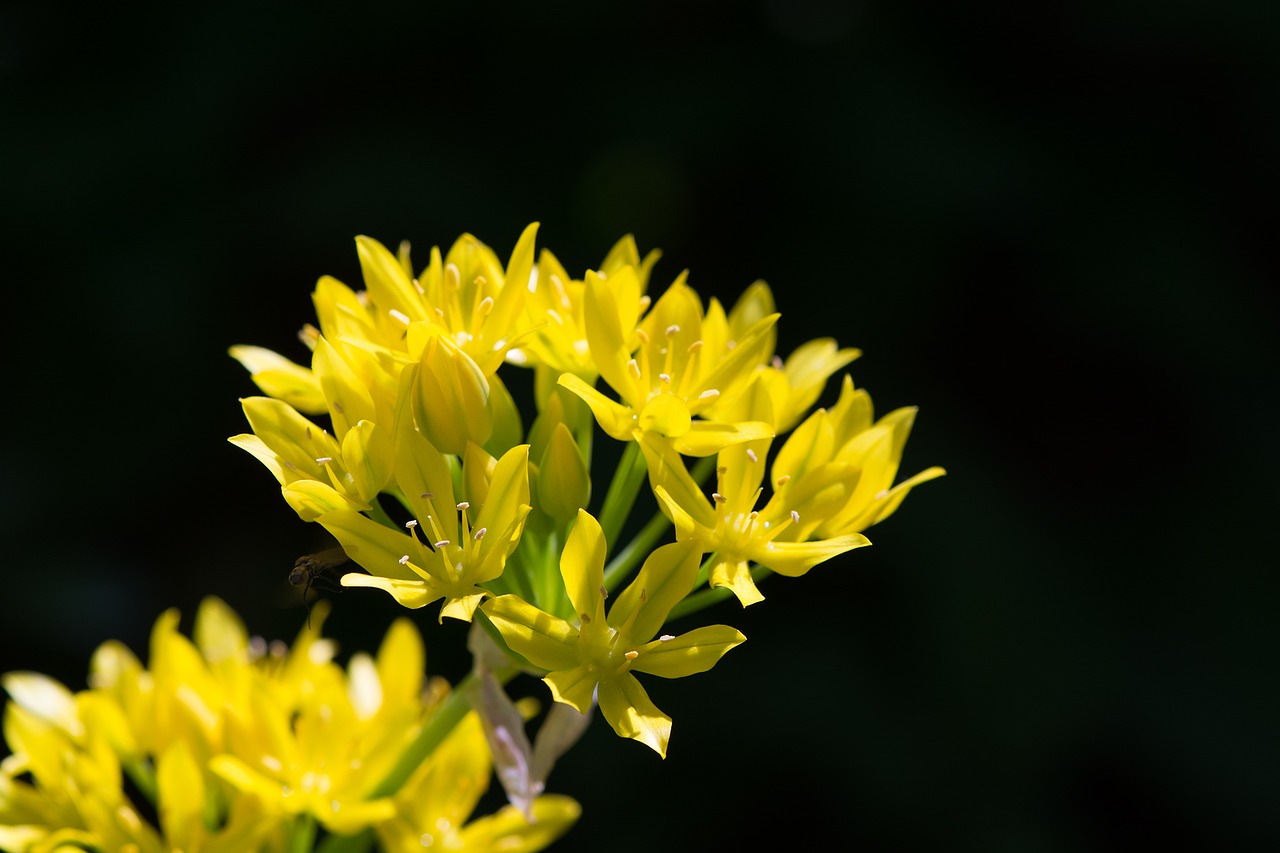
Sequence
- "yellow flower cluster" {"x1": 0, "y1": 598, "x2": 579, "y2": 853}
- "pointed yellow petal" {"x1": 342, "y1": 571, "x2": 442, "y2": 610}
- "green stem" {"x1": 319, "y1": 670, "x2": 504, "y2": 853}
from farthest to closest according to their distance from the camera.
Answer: "yellow flower cluster" {"x1": 0, "y1": 598, "x2": 579, "y2": 853}, "green stem" {"x1": 319, "y1": 670, "x2": 504, "y2": 853}, "pointed yellow petal" {"x1": 342, "y1": 571, "x2": 442, "y2": 610}

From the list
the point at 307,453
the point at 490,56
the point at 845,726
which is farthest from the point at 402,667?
the point at 490,56

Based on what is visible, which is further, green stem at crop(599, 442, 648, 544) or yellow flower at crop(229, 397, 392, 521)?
green stem at crop(599, 442, 648, 544)

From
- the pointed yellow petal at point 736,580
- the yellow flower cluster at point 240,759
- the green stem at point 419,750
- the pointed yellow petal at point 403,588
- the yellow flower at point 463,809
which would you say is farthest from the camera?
the yellow flower at point 463,809

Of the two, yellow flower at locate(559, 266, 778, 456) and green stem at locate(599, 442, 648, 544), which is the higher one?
yellow flower at locate(559, 266, 778, 456)

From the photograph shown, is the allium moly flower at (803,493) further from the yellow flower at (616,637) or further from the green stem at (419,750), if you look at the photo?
the green stem at (419,750)

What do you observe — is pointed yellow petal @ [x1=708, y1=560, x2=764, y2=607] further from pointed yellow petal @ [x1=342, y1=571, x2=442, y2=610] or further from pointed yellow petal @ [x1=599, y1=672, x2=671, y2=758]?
pointed yellow petal @ [x1=342, y1=571, x2=442, y2=610]

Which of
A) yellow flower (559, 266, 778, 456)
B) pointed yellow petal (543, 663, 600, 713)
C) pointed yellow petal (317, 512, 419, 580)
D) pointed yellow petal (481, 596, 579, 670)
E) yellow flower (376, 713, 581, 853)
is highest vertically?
yellow flower (559, 266, 778, 456)

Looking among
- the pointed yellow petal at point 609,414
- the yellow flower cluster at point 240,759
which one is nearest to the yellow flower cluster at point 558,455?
the pointed yellow petal at point 609,414

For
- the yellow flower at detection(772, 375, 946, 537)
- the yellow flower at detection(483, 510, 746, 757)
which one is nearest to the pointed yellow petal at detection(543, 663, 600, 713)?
the yellow flower at detection(483, 510, 746, 757)

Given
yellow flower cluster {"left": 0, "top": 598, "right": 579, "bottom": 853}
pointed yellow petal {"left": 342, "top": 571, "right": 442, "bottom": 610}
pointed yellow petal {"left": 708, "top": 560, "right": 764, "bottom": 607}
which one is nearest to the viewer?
pointed yellow petal {"left": 342, "top": 571, "right": 442, "bottom": 610}
